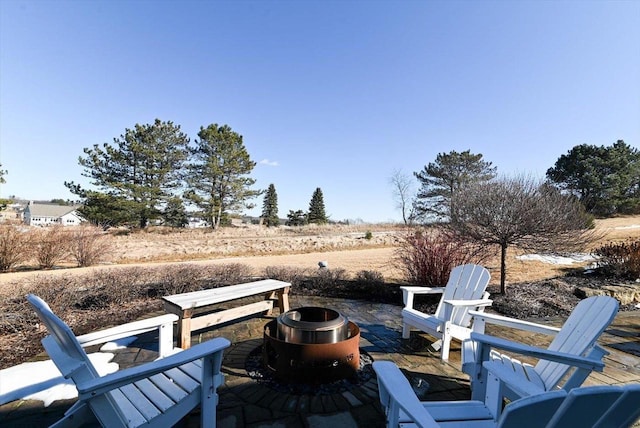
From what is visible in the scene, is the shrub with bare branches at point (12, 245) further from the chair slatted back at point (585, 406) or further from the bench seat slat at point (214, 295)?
the chair slatted back at point (585, 406)

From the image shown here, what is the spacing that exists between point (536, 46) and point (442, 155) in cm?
1777

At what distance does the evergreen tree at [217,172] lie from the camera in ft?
68.5

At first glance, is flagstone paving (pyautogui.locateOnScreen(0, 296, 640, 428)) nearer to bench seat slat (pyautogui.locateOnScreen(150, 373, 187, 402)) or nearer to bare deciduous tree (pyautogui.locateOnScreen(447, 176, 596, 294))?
bench seat slat (pyautogui.locateOnScreen(150, 373, 187, 402))

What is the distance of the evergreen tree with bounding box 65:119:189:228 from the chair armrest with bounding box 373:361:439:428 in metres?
20.9

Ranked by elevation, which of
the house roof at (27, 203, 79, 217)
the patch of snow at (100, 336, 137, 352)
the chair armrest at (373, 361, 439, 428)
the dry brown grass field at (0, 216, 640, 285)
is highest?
the house roof at (27, 203, 79, 217)

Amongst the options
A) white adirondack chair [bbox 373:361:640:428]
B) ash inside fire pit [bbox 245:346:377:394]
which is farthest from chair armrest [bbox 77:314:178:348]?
white adirondack chair [bbox 373:361:640:428]

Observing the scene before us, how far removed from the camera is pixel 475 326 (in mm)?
2627

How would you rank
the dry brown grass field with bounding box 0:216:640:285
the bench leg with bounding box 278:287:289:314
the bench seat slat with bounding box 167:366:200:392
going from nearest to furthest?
1. the bench seat slat with bounding box 167:366:200:392
2. the bench leg with bounding box 278:287:289:314
3. the dry brown grass field with bounding box 0:216:640:285

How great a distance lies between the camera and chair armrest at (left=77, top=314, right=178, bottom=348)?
69.9 inches

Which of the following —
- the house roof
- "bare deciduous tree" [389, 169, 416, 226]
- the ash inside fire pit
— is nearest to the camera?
the ash inside fire pit

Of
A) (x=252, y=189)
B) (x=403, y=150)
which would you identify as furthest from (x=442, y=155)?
(x=252, y=189)

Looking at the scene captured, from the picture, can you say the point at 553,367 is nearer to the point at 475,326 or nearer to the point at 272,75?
the point at 475,326

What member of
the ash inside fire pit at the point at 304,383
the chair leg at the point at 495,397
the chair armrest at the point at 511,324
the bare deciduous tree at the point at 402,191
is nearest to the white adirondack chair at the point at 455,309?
the chair armrest at the point at 511,324

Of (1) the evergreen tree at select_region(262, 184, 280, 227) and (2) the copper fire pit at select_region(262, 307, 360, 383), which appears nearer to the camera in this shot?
(2) the copper fire pit at select_region(262, 307, 360, 383)
